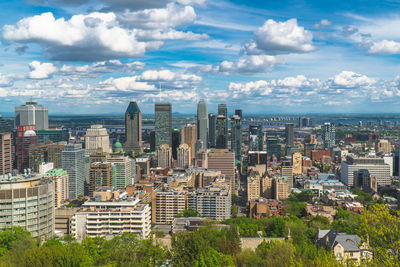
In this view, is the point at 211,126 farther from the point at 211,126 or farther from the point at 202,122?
the point at 202,122

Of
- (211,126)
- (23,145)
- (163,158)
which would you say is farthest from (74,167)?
(211,126)

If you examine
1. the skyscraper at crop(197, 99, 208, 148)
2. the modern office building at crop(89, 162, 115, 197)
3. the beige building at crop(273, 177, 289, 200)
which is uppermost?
the skyscraper at crop(197, 99, 208, 148)

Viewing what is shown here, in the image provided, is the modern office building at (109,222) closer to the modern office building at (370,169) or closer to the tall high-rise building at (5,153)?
the tall high-rise building at (5,153)

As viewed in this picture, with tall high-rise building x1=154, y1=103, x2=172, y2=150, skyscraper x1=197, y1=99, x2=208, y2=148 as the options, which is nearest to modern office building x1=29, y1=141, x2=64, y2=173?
tall high-rise building x1=154, y1=103, x2=172, y2=150

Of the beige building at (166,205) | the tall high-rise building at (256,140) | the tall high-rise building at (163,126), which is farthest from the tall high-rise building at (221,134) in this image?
the beige building at (166,205)

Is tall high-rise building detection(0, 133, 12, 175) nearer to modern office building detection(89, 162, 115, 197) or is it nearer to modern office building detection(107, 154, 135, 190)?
modern office building detection(89, 162, 115, 197)

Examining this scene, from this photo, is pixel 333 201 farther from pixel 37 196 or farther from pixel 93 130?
pixel 93 130
